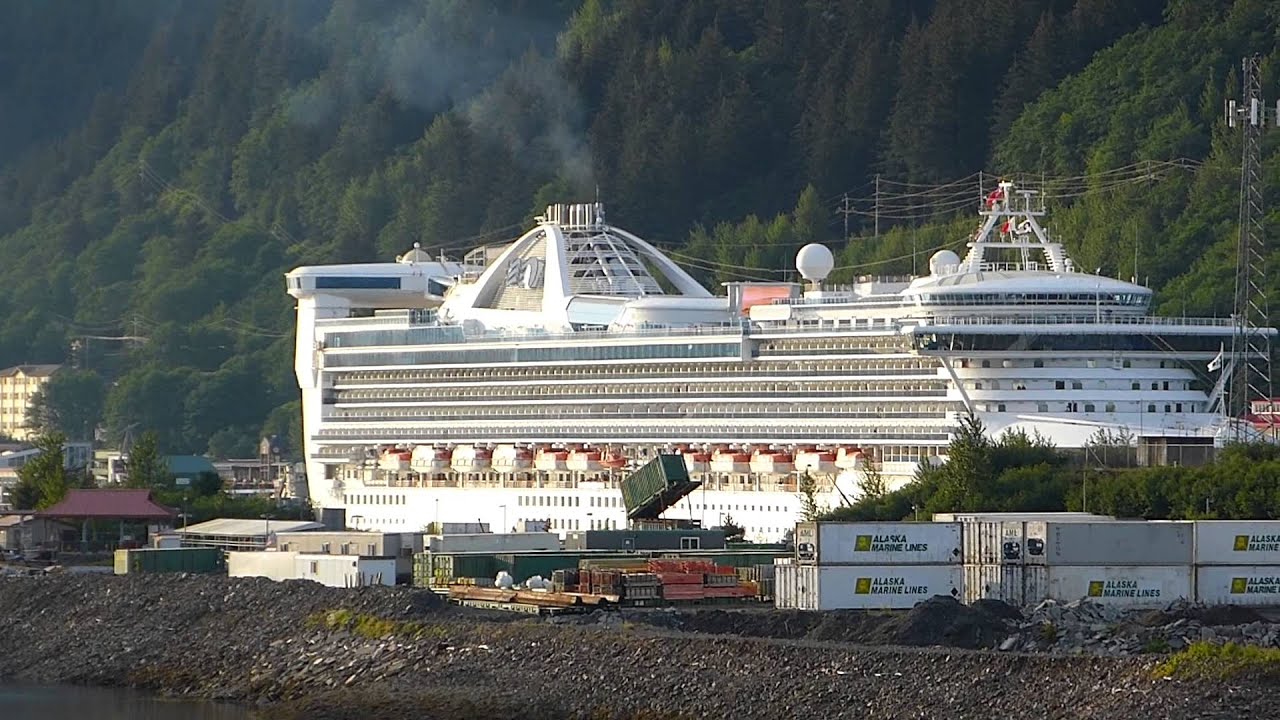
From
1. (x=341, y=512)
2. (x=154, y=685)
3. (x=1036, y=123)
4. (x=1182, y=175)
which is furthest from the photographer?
(x=1036, y=123)

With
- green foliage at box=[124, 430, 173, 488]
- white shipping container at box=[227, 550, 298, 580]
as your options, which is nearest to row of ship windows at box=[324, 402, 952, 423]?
green foliage at box=[124, 430, 173, 488]

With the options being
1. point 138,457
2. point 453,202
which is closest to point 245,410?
point 453,202

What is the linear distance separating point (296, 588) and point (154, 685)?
399cm

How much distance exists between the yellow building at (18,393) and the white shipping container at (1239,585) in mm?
105433

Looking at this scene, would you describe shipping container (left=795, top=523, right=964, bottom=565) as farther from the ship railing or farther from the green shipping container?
the ship railing

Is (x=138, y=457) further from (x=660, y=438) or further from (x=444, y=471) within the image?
(x=660, y=438)

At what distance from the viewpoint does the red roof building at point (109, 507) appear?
3238 inches

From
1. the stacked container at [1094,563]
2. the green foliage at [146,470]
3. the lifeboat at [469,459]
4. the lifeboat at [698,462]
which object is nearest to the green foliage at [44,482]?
the green foliage at [146,470]

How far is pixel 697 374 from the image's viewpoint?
270 feet

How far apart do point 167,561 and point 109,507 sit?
14162mm

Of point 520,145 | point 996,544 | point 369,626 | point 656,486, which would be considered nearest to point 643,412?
point 656,486

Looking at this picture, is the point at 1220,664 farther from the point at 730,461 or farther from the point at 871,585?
the point at 730,461

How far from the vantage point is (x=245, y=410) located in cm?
14662

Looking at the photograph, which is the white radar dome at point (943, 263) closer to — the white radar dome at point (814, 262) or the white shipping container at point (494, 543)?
the white radar dome at point (814, 262)
